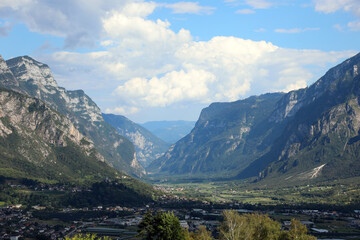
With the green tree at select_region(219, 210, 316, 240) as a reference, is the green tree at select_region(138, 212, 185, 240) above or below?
above

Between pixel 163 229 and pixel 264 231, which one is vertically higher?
pixel 163 229

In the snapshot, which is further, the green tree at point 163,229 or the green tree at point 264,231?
the green tree at point 264,231

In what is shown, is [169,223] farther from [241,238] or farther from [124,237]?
[124,237]

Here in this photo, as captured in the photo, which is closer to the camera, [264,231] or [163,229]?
[163,229]

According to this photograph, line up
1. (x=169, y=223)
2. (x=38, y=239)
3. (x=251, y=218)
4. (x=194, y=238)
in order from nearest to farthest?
(x=169, y=223) < (x=194, y=238) < (x=251, y=218) < (x=38, y=239)

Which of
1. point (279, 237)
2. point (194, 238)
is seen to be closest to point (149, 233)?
point (194, 238)

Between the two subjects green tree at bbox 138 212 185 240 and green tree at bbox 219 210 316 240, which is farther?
green tree at bbox 219 210 316 240

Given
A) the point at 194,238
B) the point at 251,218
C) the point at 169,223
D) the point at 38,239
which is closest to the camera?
the point at 169,223

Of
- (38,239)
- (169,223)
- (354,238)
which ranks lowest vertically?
(354,238)

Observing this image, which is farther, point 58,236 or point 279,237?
point 58,236

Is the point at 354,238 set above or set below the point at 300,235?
below

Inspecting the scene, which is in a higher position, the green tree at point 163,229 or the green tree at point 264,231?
the green tree at point 163,229
